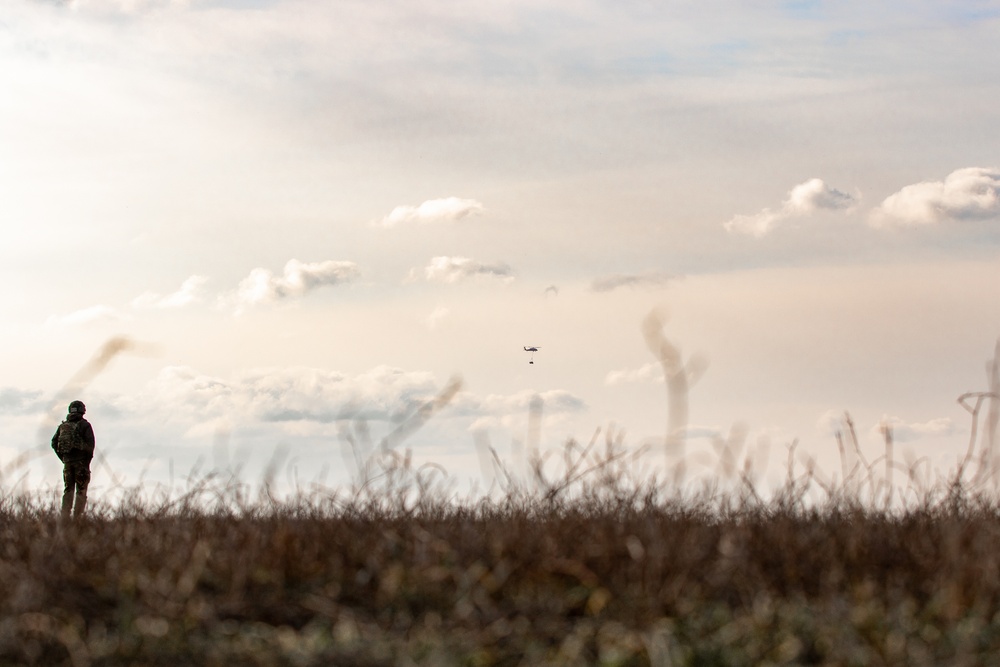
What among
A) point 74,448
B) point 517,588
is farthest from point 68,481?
point 517,588

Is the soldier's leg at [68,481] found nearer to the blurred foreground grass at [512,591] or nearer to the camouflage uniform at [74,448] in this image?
the camouflage uniform at [74,448]

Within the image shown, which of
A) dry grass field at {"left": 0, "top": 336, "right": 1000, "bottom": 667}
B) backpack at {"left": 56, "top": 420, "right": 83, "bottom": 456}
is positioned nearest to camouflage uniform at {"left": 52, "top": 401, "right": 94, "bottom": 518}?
backpack at {"left": 56, "top": 420, "right": 83, "bottom": 456}

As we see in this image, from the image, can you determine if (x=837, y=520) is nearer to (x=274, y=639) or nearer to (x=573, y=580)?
(x=573, y=580)

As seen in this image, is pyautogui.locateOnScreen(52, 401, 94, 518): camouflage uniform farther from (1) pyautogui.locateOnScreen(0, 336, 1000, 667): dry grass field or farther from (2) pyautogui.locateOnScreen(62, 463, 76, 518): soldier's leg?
(1) pyautogui.locateOnScreen(0, 336, 1000, 667): dry grass field

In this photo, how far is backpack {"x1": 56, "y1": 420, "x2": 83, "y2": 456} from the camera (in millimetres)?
14672

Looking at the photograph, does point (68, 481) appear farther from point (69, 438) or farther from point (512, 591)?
point (512, 591)

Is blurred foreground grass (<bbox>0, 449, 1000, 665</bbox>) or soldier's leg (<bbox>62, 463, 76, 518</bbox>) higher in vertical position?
soldier's leg (<bbox>62, 463, 76, 518</bbox>)

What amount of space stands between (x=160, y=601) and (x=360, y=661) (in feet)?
5.05

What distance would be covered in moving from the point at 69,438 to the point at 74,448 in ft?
0.53

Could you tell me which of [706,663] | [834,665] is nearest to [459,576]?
[706,663]

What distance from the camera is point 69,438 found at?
48.1ft

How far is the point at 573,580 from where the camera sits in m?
6.79

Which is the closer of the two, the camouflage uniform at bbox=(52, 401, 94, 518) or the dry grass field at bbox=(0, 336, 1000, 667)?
the dry grass field at bbox=(0, 336, 1000, 667)

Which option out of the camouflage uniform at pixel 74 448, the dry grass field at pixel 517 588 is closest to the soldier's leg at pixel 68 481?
the camouflage uniform at pixel 74 448
